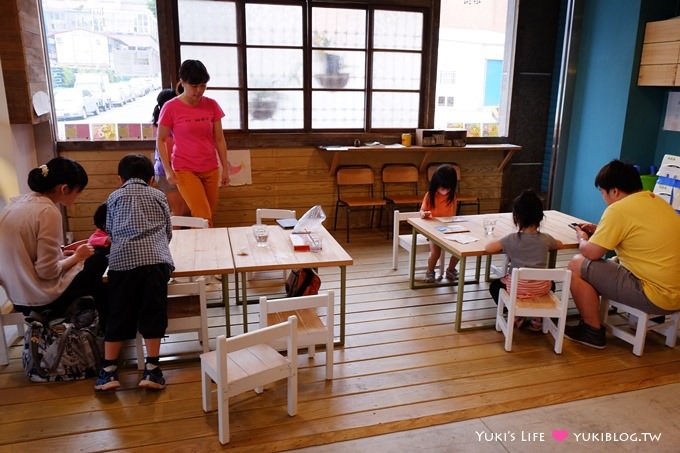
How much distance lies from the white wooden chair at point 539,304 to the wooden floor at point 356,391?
0.12m

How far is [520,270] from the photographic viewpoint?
2.77 m

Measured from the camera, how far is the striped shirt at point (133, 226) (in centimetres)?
238

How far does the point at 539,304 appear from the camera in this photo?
2887 millimetres

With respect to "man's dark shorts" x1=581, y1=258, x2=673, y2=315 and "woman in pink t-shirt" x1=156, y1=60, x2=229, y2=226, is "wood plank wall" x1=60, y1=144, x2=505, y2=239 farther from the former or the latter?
"man's dark shorts" x1=581, y1=258, x2=673, y2=315

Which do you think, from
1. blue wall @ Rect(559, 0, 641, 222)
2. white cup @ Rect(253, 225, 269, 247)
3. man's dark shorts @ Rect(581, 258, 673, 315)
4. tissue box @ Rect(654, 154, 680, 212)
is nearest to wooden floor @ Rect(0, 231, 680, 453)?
man's dark shorts @ Rect(581, 258, 673, 315)

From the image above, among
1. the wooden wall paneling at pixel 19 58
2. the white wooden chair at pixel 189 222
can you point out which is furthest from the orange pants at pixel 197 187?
the wooden wall paneling at pixel 19 58

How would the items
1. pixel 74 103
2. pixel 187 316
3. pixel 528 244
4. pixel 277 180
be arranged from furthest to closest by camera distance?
pixel 277 180
pixel 74 103
pixel 528 244
pixel 187 316

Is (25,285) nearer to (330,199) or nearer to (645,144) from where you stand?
(330,199)

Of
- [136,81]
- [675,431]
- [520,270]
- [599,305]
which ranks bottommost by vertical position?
[675,431]

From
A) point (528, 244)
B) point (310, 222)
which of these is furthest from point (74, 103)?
point (528, 244)

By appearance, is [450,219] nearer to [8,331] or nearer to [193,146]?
[193,146]

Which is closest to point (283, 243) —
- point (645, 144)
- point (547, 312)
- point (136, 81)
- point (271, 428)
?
point (271, 428)

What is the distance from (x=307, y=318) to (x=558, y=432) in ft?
4.17

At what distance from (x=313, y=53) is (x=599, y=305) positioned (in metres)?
3.51
